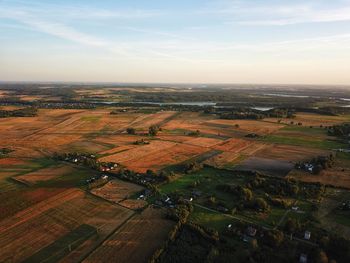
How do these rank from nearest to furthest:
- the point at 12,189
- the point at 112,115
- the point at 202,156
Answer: the point at 12,189 → the point at 202,156 → the point at 112,115

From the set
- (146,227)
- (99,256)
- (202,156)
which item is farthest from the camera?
(202,156)

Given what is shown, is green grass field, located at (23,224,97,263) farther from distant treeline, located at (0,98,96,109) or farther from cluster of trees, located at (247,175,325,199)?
distant treeline, located at (0,98,96,109)

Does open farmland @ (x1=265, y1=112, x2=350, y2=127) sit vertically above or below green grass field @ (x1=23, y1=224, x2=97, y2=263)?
above

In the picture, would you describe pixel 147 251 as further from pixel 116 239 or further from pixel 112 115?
pixel 112 115

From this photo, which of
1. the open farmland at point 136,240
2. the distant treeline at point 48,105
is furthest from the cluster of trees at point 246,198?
the distant treeline at point 48,105

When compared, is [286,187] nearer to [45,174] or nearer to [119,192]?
[119,192]

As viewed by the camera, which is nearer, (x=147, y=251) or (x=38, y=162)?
(x=147, y=251)

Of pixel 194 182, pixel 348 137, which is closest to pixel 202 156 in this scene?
pixel 194 182

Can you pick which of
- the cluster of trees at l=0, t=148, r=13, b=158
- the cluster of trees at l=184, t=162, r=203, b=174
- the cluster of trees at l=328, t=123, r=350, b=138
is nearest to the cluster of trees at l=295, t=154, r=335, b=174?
the cluster of trees at l=184, t=162, r=203, b=174

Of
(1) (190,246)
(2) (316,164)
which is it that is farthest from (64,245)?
(2) (316,164)
